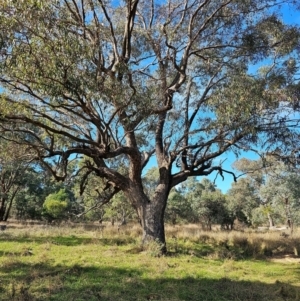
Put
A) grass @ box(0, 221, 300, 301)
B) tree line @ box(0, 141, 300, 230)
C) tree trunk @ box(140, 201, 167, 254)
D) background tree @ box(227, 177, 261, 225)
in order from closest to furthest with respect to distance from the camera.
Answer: grass @ box(0, 221, 300, 301) → tree trunk @ box(140, 201, 167, 254) → tree line @ box(0, 141, 300, 230) → background tree @ box(227, 177, 261, 225)

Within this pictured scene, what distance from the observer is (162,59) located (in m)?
11.0

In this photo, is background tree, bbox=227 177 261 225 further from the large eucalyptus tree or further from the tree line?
the large eucalyptus tree

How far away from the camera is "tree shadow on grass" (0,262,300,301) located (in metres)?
5.07

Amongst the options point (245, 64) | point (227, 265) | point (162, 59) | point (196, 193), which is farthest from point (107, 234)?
point (196, 193)

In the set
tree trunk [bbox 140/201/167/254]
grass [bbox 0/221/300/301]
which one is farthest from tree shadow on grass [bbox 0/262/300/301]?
tree trunk [bbox 140/201/167/254]

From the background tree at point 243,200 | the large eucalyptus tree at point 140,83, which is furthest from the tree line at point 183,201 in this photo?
the large eucalyptus tree at point 140,83

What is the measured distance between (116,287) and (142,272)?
1.39m

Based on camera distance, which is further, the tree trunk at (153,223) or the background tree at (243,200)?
the background tree at (243,200)

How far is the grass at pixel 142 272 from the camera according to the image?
535 centimetres

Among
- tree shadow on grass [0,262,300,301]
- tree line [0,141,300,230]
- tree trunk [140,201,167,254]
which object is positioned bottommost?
tree shadow on grass [0,262,300,301]

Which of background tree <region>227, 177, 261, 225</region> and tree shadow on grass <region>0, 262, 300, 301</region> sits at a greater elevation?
background tree <region>227, 177, 261, 225</region>

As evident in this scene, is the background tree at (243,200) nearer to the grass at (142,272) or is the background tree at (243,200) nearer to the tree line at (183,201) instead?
the tree line at (183,201)

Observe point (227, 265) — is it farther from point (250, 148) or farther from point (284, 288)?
point (250, 148)

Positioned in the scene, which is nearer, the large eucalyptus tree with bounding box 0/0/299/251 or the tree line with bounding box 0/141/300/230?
the large eucalyptus tree with bounding box 0/0/299/251
